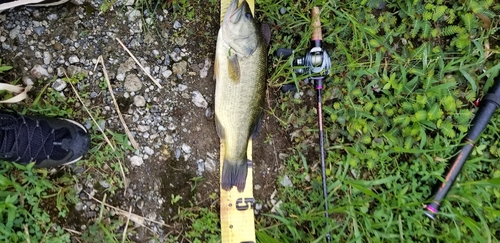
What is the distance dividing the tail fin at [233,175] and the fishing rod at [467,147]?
1.63m

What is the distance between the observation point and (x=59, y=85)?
358cm

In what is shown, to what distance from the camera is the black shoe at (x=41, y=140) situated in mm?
3240

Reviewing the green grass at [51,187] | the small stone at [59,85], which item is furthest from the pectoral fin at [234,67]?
the small stone at [59,85]

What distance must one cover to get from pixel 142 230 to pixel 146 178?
0.45m

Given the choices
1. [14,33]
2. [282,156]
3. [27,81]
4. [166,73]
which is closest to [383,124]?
[282,156]

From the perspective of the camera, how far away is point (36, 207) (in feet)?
11.3

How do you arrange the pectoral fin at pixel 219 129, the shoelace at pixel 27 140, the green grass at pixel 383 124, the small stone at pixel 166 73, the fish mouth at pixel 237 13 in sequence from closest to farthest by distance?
the shoelace at pixel 27 140
the fish mouth at pixel 237 13
the pectoral fin at pixel 219 129
the green grass at pixel 383 124
the small stone at pixel 166 73

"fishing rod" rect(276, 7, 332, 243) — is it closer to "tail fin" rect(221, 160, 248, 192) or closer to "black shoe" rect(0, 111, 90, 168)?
"tail fin" rect(221, 160, 248, 192)

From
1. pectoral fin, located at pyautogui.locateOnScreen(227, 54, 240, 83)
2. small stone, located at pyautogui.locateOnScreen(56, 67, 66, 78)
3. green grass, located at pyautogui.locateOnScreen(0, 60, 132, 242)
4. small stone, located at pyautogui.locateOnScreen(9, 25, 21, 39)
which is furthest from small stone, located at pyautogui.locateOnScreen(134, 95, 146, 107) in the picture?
small stone, located at pyautogui.locateOnScreen(9, 25, 21, 39)

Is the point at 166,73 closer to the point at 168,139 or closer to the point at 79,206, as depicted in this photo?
the point at 168,139

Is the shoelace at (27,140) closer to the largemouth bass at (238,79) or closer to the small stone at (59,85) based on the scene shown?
the small stone at (59,85)

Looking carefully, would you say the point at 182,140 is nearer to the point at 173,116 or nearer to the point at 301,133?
the point at 173,116

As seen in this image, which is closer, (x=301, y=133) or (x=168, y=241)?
(x=168, y=241)

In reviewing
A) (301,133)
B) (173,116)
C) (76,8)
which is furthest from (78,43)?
(301,133)
